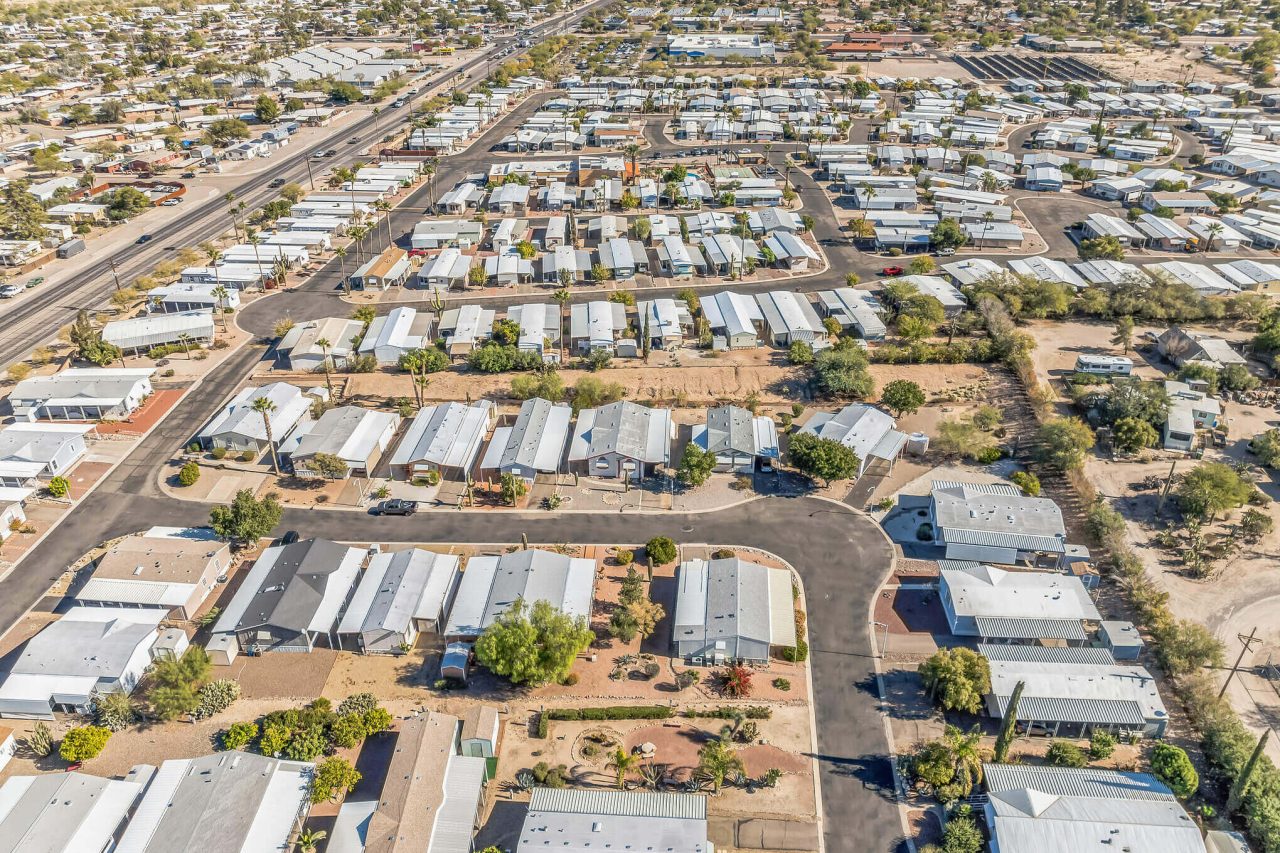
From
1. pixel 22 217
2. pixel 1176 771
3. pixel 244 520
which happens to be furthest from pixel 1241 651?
pixel 22 217

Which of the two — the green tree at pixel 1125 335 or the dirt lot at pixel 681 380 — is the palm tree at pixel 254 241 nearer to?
the dirt lot at pixel 681 380

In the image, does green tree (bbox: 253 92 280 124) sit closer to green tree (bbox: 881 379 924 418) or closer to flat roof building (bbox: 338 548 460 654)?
flat roof building (bbox: 338 548 460 654)

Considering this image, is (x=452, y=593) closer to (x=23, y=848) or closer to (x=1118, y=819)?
(x=23, y=848)

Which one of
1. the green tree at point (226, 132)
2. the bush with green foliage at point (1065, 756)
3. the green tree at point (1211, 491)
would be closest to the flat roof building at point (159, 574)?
the bush with green foliage at point (1065, 756)

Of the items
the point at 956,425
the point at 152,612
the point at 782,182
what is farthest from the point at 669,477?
the point at 782,182

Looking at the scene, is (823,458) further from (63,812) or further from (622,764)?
(63,812)
